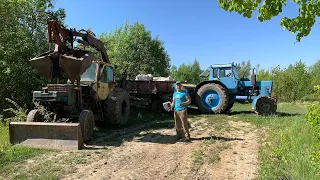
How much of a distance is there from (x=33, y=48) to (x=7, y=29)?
4.77 feet

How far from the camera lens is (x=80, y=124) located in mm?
7281

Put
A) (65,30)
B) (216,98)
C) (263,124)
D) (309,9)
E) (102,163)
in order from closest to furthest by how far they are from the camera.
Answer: (309,9) → (102,163) → (65,30) → (263,124) → (216,98)

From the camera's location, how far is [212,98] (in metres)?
14.0

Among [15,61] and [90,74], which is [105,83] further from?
[15,61]

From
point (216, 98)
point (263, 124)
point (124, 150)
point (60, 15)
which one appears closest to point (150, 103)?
point (216, 98)

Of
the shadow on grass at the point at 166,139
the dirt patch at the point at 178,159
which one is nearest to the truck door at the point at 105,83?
the dirt patch at the point at 178,159

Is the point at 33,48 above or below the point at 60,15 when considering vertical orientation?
below

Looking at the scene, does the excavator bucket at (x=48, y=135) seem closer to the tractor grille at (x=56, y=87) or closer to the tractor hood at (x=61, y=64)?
the tractor grille at (x=56, y=87)

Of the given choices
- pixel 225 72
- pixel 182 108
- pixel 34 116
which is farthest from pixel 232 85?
pixel 34 116

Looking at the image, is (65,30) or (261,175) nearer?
(261,175)

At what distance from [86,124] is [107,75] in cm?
280

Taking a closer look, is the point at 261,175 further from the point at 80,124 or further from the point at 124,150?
the point at 80,124

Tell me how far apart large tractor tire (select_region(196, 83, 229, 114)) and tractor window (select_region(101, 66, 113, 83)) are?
17.3 ft

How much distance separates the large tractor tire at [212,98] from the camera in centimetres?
1366
